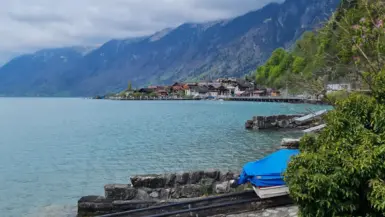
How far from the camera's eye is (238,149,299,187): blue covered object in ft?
36.9

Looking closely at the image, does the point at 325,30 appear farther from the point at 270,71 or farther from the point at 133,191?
the point at 270,71

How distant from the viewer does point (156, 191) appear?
51.7 ft

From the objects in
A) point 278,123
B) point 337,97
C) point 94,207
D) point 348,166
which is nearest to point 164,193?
point 94,207

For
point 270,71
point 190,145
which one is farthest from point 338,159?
point 270,71

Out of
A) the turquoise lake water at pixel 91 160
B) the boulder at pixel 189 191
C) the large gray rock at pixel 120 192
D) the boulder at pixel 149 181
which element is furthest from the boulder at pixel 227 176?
the turquoise lake water at pixel 91 160

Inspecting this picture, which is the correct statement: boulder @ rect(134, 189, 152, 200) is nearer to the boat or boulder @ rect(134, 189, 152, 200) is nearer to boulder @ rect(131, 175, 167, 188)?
boulder @ rect(131, 175, 167, 188)

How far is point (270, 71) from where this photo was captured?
555 feet

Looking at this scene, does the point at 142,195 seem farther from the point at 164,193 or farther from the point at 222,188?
the point at 222,188

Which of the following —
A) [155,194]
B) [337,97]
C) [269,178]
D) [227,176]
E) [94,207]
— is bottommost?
[94,207]

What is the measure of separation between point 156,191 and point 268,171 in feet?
20.0

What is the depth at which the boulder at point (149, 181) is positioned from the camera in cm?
1695

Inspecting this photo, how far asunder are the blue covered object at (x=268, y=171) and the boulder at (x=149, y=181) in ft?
19.0

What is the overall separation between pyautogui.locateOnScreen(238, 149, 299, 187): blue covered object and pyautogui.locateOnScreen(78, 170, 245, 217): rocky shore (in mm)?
2995

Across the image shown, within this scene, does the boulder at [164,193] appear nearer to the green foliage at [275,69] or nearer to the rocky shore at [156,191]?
the rocky shore at [156,191]
